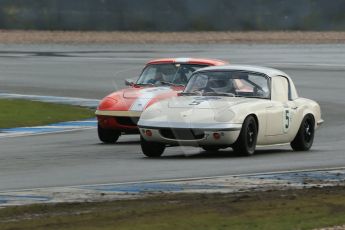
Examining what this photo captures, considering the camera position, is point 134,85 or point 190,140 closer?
point 190,140

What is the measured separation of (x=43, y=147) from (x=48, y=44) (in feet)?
108

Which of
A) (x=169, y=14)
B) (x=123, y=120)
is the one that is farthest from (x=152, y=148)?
(x=169, y=14)

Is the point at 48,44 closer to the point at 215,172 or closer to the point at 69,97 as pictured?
the point at 69,97

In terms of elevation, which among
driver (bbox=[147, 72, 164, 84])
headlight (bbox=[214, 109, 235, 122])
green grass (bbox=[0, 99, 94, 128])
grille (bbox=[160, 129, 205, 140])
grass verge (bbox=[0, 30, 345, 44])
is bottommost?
grass verge (bbox=[0, 30, 345, 44])

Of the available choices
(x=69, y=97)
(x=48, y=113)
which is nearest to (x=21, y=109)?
(x=48, y=113)

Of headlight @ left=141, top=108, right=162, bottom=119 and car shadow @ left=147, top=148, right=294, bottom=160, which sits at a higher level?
headlight @ left=141, top=108, right=162, bottom=119

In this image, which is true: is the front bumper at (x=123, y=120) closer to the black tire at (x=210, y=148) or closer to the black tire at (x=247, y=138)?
the black tire at (x=210, y=148)

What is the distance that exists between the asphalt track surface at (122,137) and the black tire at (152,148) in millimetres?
136

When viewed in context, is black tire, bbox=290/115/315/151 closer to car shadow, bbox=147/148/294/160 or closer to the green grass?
car shadow, bbox=147/148/294/160

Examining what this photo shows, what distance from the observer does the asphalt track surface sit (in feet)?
43.4

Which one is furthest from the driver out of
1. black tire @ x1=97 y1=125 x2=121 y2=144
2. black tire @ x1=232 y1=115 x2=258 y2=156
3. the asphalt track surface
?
black tire @ x1=232 y1=115 x2=258 y2=156

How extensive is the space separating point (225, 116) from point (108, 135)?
12.0 ft

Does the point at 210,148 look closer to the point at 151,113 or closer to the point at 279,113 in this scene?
the point at 151,113

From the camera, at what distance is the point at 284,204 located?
10305 millimetres
